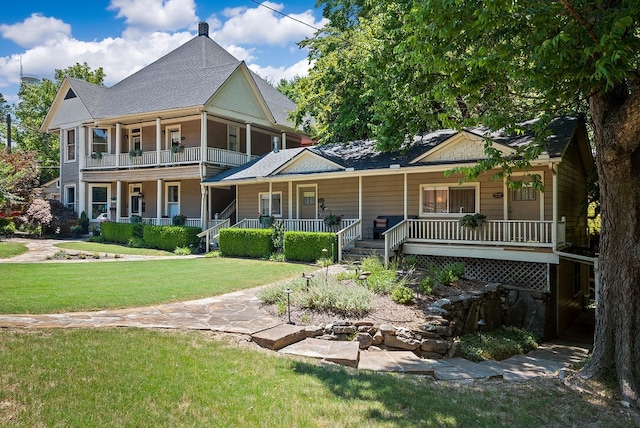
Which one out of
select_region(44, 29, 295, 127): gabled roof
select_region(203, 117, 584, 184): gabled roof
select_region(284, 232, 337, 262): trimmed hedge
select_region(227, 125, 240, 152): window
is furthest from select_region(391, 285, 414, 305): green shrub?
select_region(227, 125, 240, 152): window

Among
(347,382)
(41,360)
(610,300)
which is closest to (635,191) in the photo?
(610,300)

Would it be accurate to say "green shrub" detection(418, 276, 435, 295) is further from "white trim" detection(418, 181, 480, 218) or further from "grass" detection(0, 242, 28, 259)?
"grass" detection(0, 242, 28, 259)

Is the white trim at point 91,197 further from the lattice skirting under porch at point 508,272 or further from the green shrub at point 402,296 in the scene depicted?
the green shrub at point 402,296

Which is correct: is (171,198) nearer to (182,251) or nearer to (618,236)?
(182,251)

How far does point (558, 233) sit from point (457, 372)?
23.6 feet

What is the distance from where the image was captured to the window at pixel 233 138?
24.8m

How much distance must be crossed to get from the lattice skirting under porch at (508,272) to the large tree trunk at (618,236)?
234 inches

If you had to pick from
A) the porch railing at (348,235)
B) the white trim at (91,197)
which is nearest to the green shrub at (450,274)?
the porch railing at (348,235)

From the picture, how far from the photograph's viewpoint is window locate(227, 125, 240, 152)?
81.5 feet

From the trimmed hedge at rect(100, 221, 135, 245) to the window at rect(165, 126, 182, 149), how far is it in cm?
528

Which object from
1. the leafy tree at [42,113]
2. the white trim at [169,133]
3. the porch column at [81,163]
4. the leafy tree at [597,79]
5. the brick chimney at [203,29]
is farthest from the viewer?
the leafy tree at [42,113]

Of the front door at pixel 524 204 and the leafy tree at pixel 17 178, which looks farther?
the leafy tree at pixel 17 178

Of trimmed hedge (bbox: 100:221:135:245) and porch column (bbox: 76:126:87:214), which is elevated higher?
porch column (bbox: 76:126:87:214)

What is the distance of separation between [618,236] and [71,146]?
29.1m
